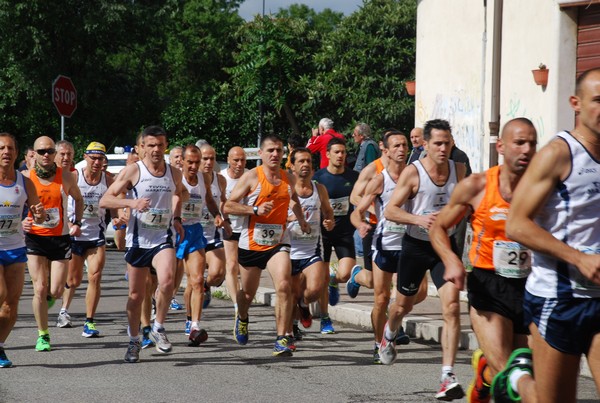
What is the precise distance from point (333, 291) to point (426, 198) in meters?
3.90

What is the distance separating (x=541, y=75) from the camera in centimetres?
1491

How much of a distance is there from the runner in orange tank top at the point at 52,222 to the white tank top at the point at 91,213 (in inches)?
21.7

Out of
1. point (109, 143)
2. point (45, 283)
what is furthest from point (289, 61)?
point (45, 283)

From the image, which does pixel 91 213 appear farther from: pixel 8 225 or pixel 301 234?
pixel 8 225

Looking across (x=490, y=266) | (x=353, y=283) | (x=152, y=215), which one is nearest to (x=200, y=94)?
(x=353, y=283)

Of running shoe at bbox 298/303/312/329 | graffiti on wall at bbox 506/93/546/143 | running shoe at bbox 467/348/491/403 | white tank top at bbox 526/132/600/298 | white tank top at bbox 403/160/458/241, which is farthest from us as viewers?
graffiti on wall at bbox 506/93/546/143

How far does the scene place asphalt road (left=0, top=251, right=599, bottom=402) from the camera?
7797mm

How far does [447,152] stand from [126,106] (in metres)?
30.9

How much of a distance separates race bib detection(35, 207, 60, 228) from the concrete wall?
6947mm

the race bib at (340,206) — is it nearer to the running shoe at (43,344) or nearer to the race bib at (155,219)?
the race bib at (155,219)

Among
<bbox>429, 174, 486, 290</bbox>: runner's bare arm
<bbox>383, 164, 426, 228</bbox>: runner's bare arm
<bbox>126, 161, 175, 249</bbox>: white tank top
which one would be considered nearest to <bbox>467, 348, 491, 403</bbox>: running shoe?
<bbox>429, 174, 486, 290</bbox>: runner's bare arm

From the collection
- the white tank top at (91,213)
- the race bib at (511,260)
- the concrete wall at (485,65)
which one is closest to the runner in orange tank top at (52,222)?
the white tank top at (91,213)

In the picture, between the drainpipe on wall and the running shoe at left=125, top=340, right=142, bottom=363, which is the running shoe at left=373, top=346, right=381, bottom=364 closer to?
the running shoe at left=125, top=340, right=142, bottom=363

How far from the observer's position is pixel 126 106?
38531 millimetres
